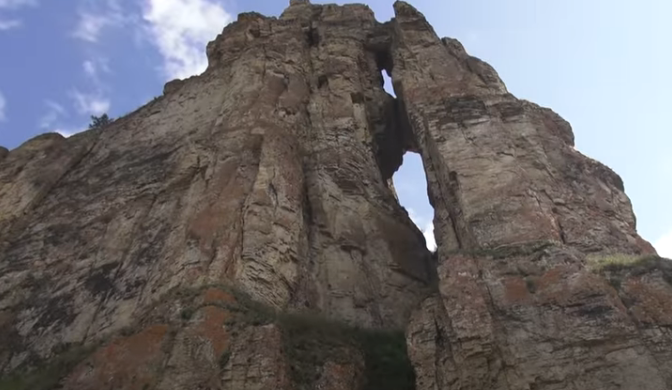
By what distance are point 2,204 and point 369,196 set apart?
1610 cm

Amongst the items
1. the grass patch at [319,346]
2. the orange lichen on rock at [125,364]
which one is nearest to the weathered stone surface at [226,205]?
the grass patch at [319,346]

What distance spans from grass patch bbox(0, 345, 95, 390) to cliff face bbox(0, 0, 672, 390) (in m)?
0.14

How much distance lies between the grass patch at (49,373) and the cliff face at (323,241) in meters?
0.14

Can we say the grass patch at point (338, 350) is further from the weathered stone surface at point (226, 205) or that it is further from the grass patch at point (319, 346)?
the weathered stone surface at point (226, 205)

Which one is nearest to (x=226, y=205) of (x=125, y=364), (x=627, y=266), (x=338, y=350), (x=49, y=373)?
(x=338, y=350)

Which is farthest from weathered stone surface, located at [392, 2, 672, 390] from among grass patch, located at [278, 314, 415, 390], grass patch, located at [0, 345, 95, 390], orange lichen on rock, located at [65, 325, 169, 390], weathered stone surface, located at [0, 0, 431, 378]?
grass patch, located at [0, 345, 95, 390]

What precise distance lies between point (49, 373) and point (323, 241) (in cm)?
981

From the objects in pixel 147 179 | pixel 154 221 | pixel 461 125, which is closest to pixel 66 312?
pixel 154 221

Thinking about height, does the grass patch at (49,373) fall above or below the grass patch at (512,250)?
below

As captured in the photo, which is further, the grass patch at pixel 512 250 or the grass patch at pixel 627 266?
the grass patch at pixel 512 250

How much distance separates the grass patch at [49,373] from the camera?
54.7ft

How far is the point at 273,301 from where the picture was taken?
62.1ft

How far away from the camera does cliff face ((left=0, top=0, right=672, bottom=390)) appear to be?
15.1m

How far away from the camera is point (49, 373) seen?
17.4 metres
